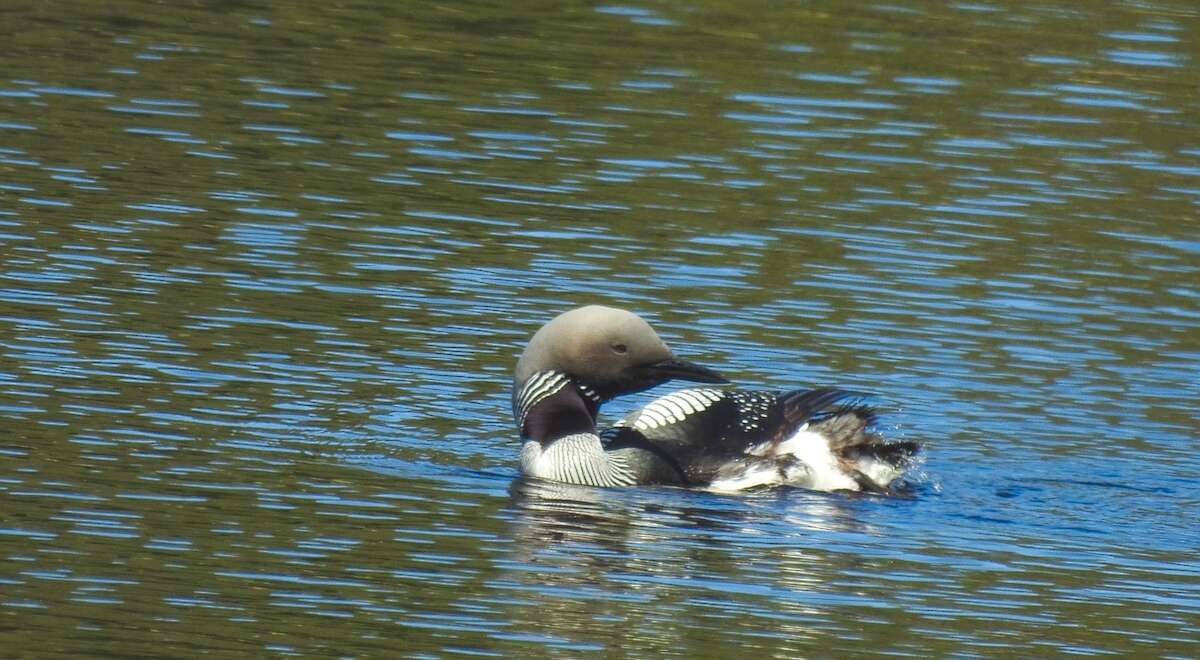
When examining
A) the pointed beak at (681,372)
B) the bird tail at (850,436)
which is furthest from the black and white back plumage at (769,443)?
the pointed beak at (681,372)

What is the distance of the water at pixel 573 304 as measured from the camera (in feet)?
27.5

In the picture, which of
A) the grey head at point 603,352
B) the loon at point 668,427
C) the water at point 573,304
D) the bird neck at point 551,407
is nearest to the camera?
the water at point 573,304

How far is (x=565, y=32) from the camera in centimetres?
2062

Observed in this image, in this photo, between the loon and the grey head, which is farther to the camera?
the grey head

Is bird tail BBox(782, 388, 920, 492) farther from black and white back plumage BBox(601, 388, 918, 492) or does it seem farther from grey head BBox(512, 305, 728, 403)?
grey head BBox(512, 305, 728, 403)

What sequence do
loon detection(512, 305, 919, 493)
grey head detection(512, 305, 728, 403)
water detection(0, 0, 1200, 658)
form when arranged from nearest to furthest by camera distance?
water detection(0, 0, 1200, 658) < loon detection(512, 305, 919, 493) < grey head detection(512, 305, 728, 403)

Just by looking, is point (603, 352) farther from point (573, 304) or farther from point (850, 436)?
point (573, 304)

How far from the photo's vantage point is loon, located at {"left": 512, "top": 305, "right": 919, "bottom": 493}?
1049cm

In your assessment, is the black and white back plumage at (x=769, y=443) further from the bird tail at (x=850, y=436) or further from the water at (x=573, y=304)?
the water at (x=573, y=304)

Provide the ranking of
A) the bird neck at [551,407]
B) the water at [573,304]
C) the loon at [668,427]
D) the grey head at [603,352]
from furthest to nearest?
1. the grey head at [603,352]
2. the bird neck at [551,407]
3. the loon at [668,427]
4. the water at [573,304]

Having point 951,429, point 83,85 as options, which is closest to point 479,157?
point 83,85

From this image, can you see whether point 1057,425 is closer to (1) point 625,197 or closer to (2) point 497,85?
(1) point 625,197

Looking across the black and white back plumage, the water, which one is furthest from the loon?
the water

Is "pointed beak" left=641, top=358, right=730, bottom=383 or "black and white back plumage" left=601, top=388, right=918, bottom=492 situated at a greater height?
"pointed beak" left=641, top=358, right=730, bottom=383
